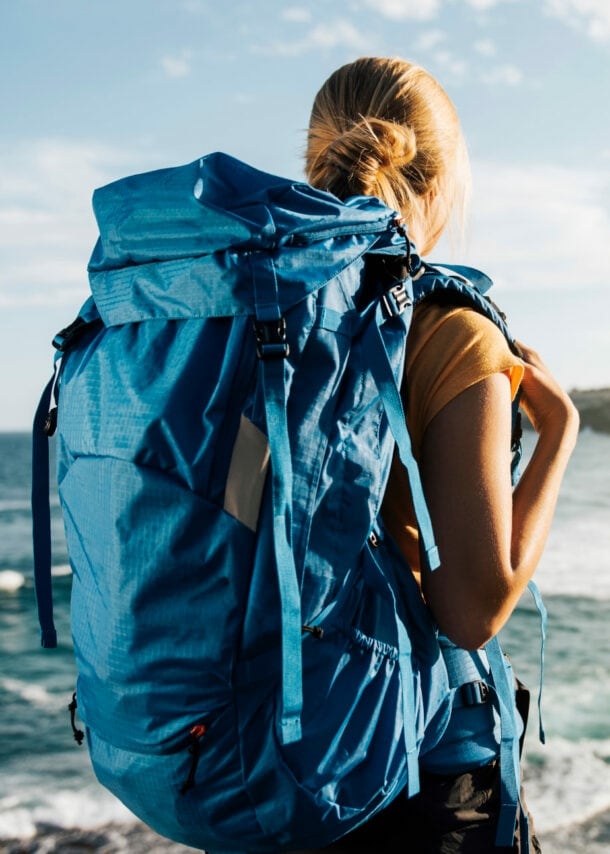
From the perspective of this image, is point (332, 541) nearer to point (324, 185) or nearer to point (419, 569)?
point (419, 569)

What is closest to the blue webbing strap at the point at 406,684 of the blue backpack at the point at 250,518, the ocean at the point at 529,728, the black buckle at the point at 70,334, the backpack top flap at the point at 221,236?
the blue backpack at the point at 250,518

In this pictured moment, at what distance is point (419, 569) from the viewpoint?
148cm

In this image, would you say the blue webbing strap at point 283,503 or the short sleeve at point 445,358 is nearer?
the blue webbing strap at point 283,503

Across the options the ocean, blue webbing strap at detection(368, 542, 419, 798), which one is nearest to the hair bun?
blue webbing strap at detection(368, 542, 419, 798)

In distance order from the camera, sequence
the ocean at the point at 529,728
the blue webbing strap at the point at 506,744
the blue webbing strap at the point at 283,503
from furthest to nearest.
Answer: the ocean at the point at 529,728
the blue webbing strap at the point at 506,744
the blue webbing strap at the point at 283,503

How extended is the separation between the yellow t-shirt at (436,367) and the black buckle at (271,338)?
0.90 ft

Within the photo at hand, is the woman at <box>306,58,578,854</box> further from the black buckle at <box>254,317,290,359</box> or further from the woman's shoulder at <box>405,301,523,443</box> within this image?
the black buckle at <box>254,317,290,359</box>

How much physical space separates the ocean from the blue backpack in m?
5.10

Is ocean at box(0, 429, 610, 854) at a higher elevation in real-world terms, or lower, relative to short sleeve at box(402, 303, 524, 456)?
lower

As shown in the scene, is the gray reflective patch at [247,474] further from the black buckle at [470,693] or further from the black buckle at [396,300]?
the black buckle at [470,693]

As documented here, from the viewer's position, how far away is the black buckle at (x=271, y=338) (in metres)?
1.20

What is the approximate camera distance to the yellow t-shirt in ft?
4.41

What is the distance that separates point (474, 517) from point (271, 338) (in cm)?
40

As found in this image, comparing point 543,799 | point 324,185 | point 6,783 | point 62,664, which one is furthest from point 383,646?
point 62,664
